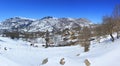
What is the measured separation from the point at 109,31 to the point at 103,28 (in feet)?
8.82

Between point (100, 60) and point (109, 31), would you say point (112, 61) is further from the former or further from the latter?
point (109, 31)

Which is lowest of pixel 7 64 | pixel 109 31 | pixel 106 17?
pixel 7 64

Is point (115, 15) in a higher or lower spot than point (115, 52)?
higher

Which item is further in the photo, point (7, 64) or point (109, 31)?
point (109, 31)

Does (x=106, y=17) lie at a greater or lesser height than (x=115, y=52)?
greater

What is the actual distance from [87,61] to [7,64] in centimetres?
1189

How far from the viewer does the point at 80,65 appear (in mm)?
27609

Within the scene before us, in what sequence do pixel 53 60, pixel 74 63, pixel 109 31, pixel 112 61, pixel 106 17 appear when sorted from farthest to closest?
1. pixel 106 17
2. pixel 109 31
3. pixel 53 60
4. pixel 74 63
5. pixel 112 61

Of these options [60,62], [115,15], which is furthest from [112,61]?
[115,15]

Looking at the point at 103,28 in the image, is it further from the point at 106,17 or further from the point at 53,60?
the point at 53,60

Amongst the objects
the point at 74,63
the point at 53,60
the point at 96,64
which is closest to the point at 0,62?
the point at 53,60

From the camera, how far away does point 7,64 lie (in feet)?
107

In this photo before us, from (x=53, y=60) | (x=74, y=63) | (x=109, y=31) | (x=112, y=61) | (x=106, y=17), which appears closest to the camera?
(x=112, y=61)

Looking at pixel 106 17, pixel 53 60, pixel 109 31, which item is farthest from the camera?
pixel 106 17
